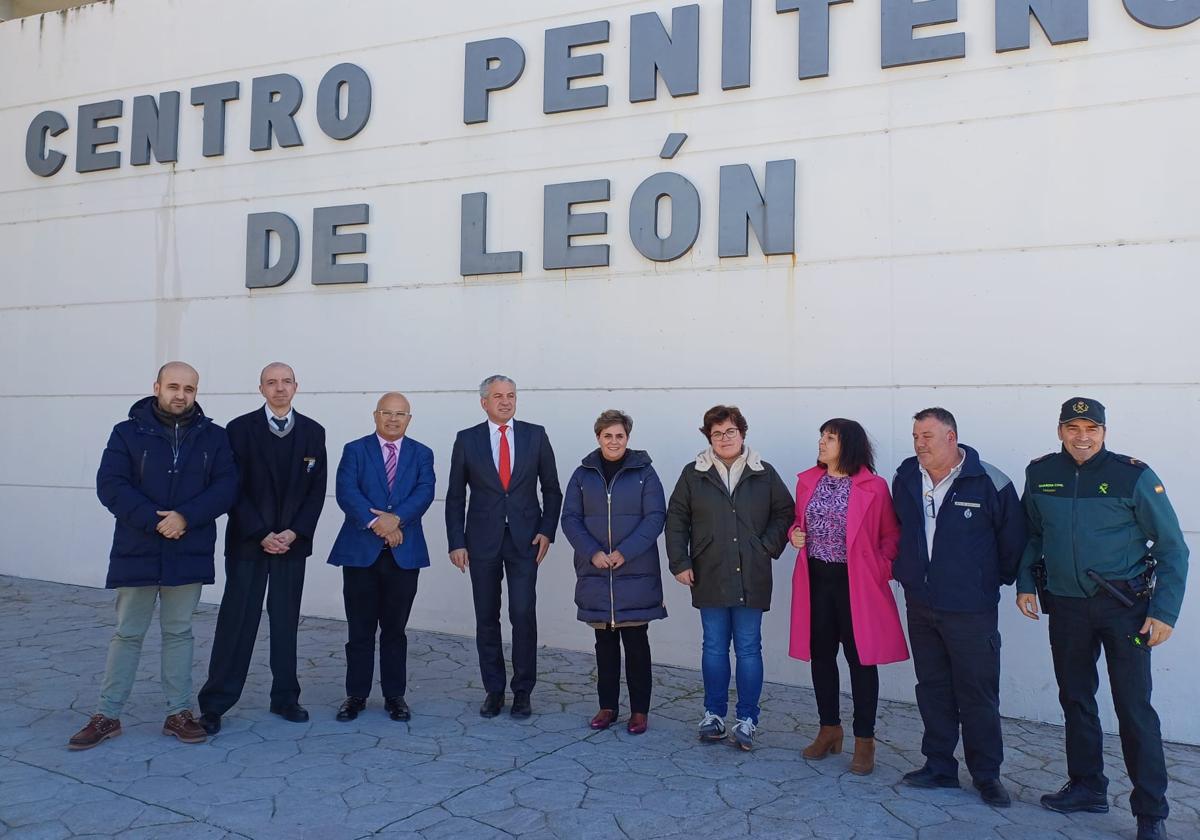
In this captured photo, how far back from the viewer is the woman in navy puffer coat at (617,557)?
4664 mm

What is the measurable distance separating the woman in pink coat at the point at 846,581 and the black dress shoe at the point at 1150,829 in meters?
1.04

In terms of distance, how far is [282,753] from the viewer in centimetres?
429

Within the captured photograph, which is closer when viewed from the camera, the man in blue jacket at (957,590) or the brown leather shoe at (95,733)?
the man in blue jacket at (957,590)

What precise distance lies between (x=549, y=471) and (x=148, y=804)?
243 cm

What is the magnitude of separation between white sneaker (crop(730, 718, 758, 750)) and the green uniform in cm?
150

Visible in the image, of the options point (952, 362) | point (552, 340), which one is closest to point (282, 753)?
point (552, 340)

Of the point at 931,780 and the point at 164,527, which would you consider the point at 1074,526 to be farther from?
the point at 164,527

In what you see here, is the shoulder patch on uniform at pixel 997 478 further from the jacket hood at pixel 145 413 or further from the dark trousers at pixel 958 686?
the jacket hood at pixel 145 413

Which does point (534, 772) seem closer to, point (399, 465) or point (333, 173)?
point (399, 465)

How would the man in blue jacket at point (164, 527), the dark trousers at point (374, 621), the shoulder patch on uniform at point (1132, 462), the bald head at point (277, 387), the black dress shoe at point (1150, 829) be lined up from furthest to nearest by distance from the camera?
1. the dark trousers at point (374, 621)
2. the bald head at point (277, 387)
3. the man in blue jacket at point (164, 527)
4. the shoulder patch on uniform at point (1132, 462)
5. the black dress shoe at point (1150, 829)

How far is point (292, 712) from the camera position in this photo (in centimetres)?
476

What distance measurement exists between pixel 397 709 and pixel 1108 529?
11.2 feet

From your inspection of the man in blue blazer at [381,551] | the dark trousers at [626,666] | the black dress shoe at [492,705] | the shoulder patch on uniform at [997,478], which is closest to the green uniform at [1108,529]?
the shoulder patch on uniform at [997,478]

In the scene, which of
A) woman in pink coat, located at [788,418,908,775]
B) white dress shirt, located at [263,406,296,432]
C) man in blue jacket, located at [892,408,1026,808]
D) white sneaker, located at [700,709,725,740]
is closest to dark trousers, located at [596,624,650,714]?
white sneaker, located at [700,709,725,740]
